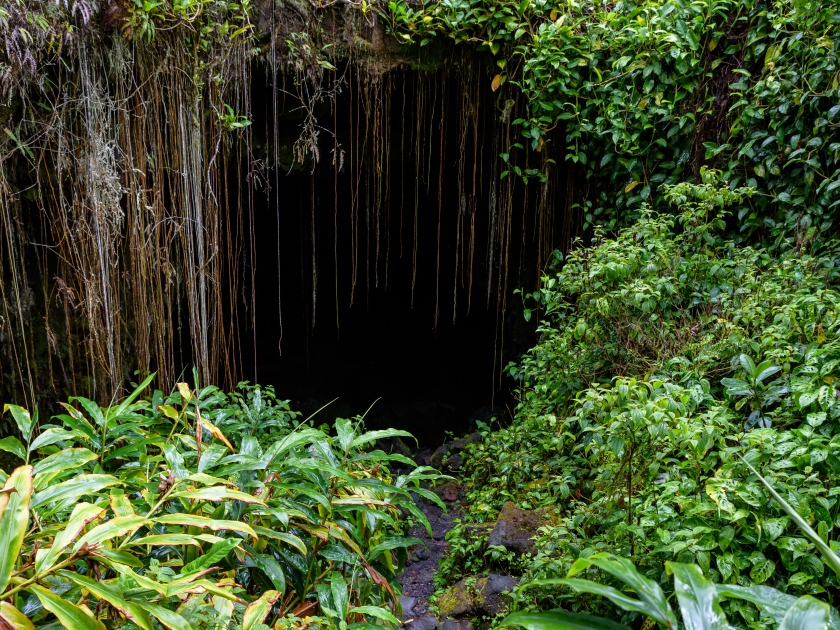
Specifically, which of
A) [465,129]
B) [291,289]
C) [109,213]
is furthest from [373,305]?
[109,213]

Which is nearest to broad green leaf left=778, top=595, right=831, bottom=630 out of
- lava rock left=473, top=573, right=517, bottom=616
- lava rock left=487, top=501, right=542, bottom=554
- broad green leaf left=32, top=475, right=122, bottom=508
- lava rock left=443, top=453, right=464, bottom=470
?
broad green leaf left=32, top=475, right=122, bottom=508

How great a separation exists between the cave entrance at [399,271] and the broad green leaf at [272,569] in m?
3.06

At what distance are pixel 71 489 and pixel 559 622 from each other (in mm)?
1031

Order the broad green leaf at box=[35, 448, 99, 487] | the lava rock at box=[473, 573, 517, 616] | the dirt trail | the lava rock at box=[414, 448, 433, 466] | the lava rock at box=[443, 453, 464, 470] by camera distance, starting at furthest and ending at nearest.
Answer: the lava rock at box=[414, 448, 433, 466] → the lava rock at box=[443, 453, 464, 470] → the dirt trail → the lava rock at box=[473, 573, 517, 616] → the broad green leaf at box=[35, 448, 99, 487]

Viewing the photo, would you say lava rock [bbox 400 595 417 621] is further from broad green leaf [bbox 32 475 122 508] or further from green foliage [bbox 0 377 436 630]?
broad green leaf [bbox 32 475 122 508]

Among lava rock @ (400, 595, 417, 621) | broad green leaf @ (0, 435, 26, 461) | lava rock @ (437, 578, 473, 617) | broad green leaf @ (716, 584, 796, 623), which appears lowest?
lava rock @ (400, 595, 417, 621)

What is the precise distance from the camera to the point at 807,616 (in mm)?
757

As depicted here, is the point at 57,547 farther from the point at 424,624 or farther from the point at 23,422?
the point at 424,624

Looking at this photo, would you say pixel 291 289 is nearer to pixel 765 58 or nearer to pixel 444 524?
pixel 444 524

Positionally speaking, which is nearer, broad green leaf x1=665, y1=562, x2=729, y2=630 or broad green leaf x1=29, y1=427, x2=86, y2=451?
broad green leaf x1=665, y1=562, x2=729, y2=630

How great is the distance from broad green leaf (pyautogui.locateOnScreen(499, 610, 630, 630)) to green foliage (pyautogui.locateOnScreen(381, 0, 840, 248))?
2.83 m

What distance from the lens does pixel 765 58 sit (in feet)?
10.4

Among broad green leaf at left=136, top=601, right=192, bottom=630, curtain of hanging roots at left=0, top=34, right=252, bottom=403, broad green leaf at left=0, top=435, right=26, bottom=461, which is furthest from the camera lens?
curtain of hanging roots at left=0, top=34, right=252, bottom=403

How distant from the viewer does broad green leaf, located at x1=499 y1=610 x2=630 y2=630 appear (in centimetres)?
76
